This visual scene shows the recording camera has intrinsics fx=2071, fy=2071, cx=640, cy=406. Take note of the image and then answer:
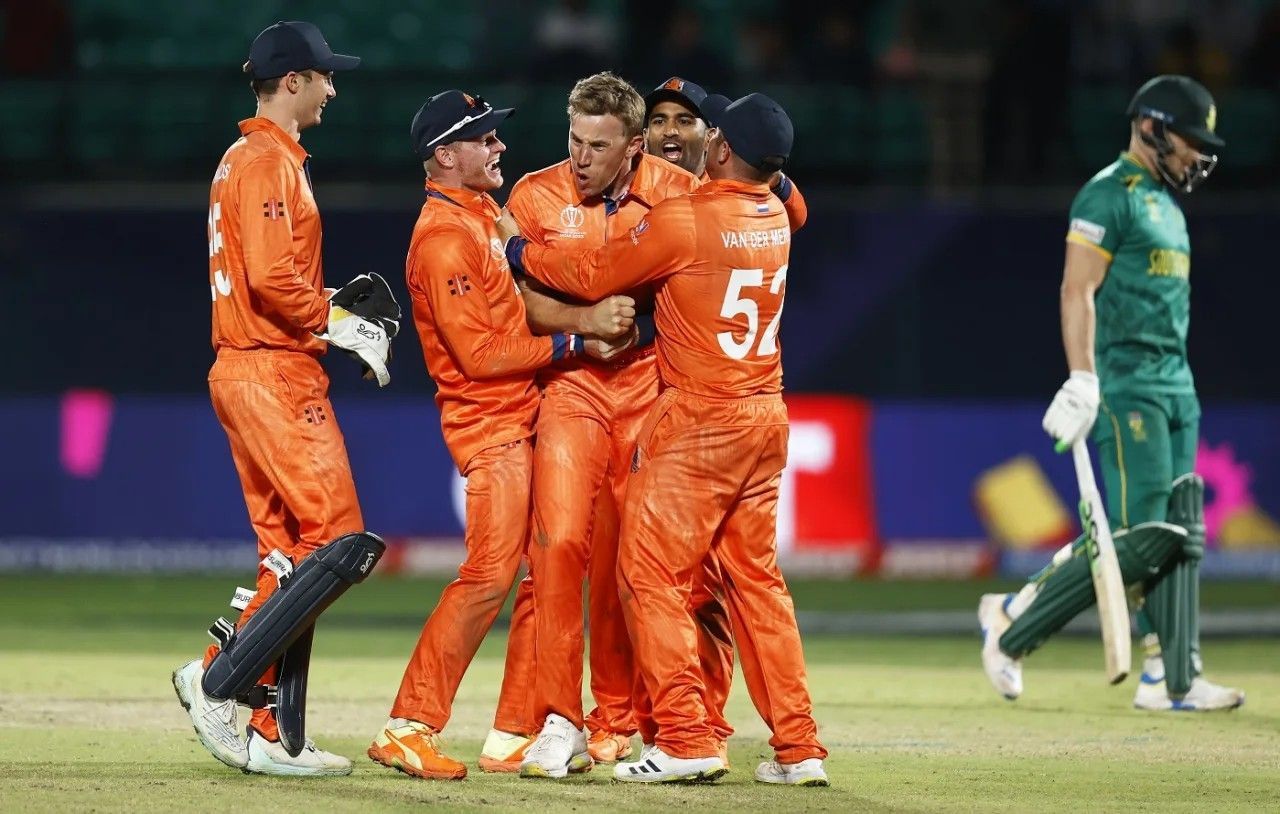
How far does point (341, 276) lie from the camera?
15.1 meters

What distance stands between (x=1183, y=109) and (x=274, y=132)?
4.05 m

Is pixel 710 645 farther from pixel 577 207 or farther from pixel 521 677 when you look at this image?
pixel 577 207

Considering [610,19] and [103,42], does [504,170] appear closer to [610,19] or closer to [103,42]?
[610,19]

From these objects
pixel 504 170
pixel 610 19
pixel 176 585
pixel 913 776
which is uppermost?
pixel 610 19

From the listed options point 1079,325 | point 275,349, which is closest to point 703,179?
point 275,349

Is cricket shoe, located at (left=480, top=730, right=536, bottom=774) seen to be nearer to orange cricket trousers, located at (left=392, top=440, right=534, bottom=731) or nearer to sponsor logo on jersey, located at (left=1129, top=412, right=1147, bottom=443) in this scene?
orange cricket trousers, located at (left=392, top=440, right=534, bottom=731)

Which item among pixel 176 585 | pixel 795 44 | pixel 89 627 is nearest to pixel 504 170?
pixel 795 44

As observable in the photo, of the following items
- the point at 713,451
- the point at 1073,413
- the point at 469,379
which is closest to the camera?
the point at 713,451

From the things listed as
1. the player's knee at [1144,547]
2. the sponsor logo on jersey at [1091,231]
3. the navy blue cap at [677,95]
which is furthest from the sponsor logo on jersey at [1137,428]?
the navy blue cap at [677,95]

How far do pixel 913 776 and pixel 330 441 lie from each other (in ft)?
7.51

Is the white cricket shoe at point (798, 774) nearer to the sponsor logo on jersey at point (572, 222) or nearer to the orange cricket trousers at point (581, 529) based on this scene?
the orange cricket trousers at point (581, 529)

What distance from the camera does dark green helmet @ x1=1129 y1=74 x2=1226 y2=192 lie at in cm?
892

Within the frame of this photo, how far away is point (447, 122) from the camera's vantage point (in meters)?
7.18

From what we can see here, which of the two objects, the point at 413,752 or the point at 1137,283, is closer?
the point at 413,752
